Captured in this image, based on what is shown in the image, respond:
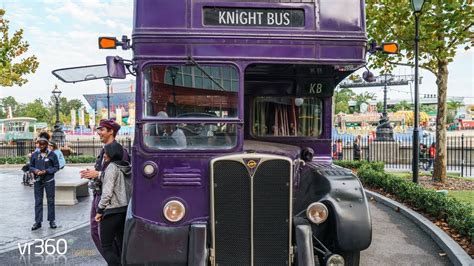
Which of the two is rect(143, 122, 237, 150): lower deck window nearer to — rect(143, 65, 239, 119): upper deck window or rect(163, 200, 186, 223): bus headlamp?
rect(143, 65, 239, 119): upper deck window

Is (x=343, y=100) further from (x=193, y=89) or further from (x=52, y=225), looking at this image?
(x=193, y=89)

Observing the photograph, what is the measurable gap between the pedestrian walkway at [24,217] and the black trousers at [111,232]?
2.77 metres

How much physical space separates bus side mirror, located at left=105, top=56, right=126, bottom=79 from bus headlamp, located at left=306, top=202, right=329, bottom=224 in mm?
2407

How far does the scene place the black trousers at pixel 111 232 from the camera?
16.0 feet

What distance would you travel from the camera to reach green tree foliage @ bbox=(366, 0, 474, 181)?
10992 mm

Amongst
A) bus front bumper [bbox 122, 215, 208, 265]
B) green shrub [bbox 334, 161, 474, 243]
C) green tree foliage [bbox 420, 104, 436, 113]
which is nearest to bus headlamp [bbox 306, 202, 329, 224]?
bus front bumper [bbox 122, 215, 208, 265]

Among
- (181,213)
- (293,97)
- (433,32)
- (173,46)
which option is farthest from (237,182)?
(433,32)

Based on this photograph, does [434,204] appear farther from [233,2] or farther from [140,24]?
[140,24]

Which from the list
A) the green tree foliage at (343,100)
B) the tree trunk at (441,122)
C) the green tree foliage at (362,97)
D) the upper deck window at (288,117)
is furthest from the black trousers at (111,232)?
the green tree foliage at (362,97)

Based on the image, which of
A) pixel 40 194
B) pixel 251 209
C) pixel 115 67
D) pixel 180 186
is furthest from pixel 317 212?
pixel 40 194

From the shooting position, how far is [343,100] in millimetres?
95688

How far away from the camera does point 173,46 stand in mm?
4164

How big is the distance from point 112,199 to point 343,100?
94712 millimetres

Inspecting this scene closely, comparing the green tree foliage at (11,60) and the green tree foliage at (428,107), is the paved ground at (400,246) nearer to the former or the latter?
the green tree foliage at (11,60)
